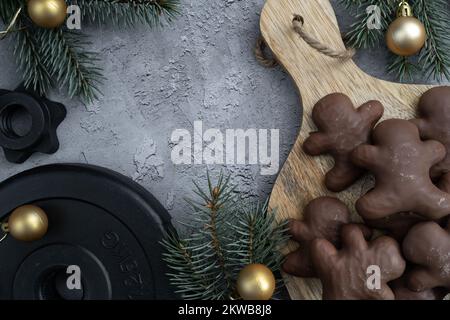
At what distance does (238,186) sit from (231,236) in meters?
0.10

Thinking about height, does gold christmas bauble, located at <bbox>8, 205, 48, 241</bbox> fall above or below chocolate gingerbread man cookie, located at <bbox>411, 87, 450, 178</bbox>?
below

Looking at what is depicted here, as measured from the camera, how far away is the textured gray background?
85 centimetres

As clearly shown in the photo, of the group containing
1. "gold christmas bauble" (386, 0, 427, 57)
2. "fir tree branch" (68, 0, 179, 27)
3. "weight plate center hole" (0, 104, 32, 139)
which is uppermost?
"fir tree branch" (68, 0, 179, 27)

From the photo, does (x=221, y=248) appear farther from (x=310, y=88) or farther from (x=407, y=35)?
(x=407, y=35)

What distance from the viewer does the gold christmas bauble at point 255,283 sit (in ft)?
2.29

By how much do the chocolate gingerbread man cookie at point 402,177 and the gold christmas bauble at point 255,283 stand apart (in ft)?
0.49

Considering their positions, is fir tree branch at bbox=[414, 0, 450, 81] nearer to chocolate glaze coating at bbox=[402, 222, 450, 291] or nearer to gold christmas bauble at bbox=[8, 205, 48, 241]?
chocolate glaze coating at bbox=[402, 222, 450, 291]

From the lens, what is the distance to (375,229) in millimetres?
772

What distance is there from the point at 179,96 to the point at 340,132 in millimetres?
256

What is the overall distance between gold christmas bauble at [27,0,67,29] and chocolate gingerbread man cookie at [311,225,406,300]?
0.47 meters

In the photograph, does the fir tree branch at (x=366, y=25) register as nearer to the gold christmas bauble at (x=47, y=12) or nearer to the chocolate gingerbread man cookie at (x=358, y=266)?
the chocolate gingerbread man cookie at (x=358, y=266)

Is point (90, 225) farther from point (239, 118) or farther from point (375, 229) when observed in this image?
point (375, 229)

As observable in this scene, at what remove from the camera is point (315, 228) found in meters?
0.76

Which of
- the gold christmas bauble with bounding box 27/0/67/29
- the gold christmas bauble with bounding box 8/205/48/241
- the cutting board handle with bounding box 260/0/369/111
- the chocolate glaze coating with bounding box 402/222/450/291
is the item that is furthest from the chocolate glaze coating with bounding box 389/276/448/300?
the gold christmas bauble with bounding box 27/0/67/29
